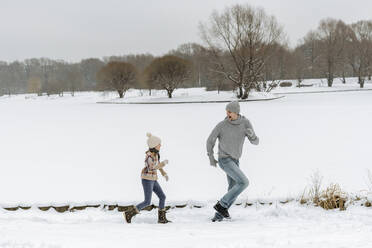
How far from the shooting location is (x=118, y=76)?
4431 cm

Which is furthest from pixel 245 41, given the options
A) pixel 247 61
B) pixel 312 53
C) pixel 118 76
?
pixel 312 53

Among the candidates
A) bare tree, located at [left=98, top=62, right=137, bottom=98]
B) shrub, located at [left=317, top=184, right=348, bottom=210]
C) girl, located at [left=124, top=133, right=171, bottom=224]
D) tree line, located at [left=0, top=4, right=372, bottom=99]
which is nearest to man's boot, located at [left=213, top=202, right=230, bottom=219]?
girl, located at [left=124, top=133, right=171, bottom=224]

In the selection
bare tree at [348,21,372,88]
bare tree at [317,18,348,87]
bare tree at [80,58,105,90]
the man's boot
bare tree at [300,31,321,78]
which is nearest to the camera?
the man's boot

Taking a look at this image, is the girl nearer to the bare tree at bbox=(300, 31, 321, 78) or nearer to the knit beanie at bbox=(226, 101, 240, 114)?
the knit beanie at bbox=(226, 101, 240, 114)

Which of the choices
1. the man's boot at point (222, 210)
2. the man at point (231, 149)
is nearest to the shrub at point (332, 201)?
the man at point (231, 149)

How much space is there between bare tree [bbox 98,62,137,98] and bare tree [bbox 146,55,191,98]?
636cm

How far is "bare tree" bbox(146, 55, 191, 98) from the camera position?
3791cm

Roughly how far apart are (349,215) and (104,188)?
3.76 meters

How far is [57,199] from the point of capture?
493 cm

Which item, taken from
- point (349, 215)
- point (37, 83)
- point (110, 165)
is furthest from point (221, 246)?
point (37, 83)

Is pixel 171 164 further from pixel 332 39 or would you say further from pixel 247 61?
pixel 332 39

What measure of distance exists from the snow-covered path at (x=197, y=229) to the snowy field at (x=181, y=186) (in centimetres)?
1

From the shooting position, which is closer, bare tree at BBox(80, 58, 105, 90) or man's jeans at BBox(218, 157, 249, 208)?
man's jeans at BBox(218, 157, 249, 208)

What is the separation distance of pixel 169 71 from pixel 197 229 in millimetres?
35258
